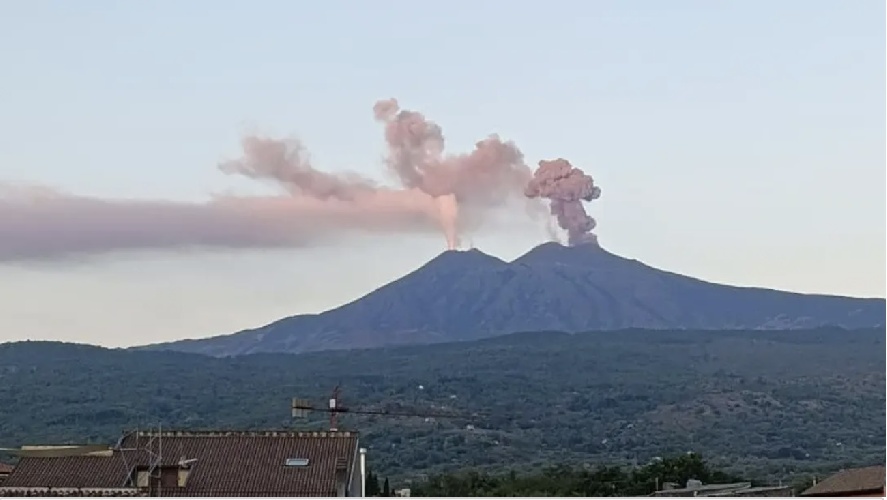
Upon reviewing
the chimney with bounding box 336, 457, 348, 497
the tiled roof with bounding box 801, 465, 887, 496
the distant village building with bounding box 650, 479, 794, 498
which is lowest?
the distant village building with bounding box 650, 479, 794, 498

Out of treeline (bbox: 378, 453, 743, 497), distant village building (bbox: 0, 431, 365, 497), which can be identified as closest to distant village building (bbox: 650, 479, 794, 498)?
treeline (bbox: 378, 453, 743, 497)

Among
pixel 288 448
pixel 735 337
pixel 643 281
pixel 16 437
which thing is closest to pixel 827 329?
pixel 735 337

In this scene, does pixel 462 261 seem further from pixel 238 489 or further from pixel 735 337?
pixel 238 489

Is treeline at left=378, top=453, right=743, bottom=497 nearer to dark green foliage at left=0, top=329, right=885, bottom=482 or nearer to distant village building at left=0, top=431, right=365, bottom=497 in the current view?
dark green foliage at left=0, top=329, right=885, bottom=482

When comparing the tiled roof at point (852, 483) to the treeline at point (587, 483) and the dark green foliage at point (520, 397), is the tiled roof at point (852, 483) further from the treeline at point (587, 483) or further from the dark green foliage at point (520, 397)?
the dark green foliage at point (520, 397)

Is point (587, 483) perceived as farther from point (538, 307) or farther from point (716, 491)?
point (538, 307)

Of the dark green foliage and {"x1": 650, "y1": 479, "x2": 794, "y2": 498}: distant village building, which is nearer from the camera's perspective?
{"x1": 650, "y1": 479, "x2": 794, "y2": 498}: distant village building

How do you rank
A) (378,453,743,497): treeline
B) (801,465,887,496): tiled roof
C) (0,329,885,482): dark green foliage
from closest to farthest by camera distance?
(801,465,887,496): tiled roof → (378,453,743,497): treeline → (0,329,885,482): dark green foliage

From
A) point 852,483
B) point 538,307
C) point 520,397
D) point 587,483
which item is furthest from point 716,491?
point 538,307
